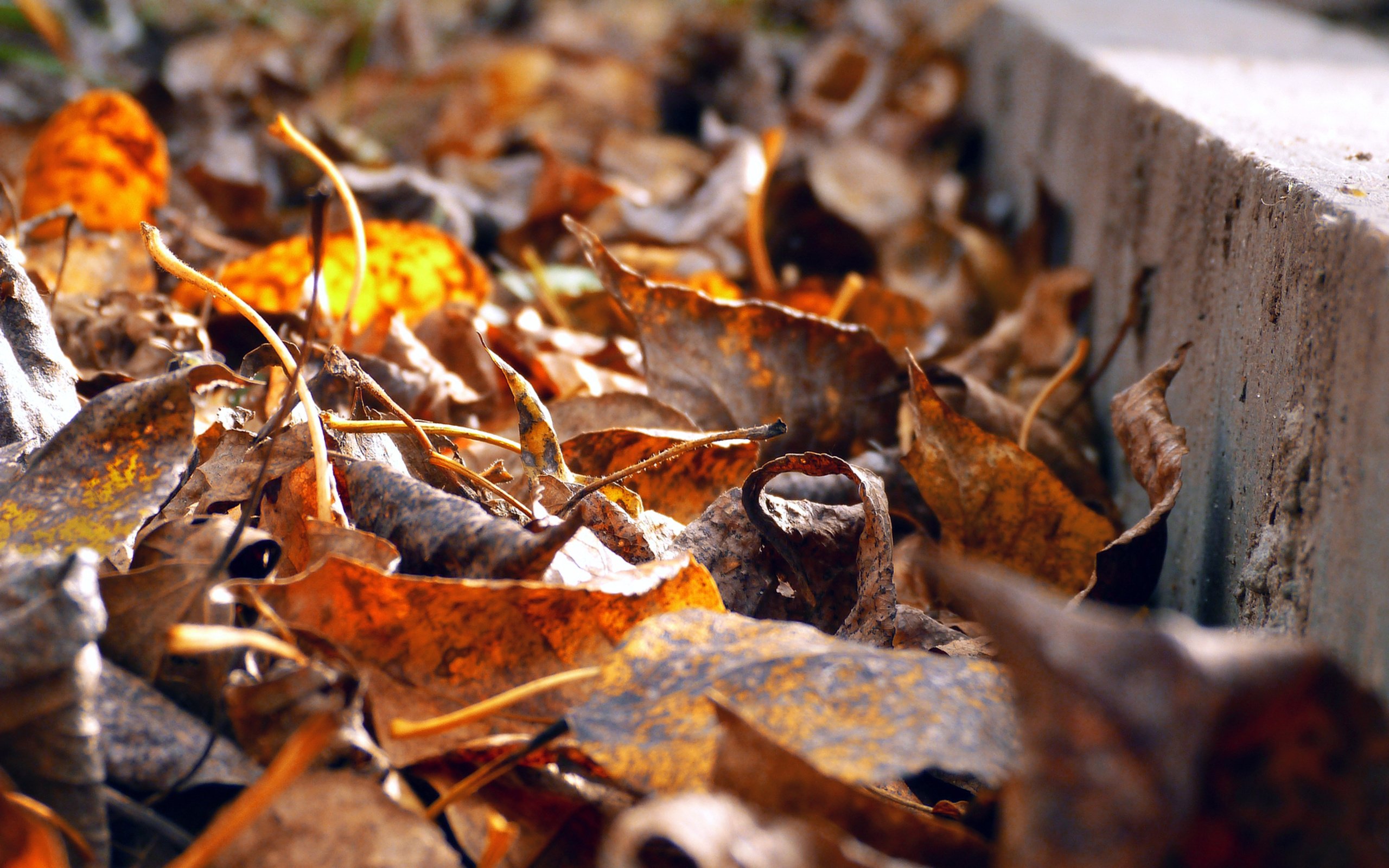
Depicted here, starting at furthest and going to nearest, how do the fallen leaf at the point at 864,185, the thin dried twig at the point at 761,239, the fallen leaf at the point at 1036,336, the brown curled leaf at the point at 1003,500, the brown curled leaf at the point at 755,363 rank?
the fallen leaf at the point at 864,185, the thin dried twig at the point at 761,239, the fallen leaf at the point at 1036,336, the brown curled leaf at the point at 755,363, the brown curled leaf at the point at 1003,500

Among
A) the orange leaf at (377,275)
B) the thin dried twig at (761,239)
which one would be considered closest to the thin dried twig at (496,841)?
the orange leaf at (377,275)

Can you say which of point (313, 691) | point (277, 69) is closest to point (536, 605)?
point (313, 691)

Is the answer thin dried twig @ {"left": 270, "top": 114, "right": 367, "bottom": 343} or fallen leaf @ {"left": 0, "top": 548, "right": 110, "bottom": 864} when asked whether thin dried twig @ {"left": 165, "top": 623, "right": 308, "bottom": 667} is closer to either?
fallen leaf @ {"left": 0, "top": 548, "right": 110, "bottom": 864}

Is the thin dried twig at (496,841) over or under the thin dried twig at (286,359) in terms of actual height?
under

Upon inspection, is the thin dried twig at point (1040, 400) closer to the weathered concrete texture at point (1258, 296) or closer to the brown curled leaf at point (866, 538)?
the weathered concrete texture at point (1258, 296)

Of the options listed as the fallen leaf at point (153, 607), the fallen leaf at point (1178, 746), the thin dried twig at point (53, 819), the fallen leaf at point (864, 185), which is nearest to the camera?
the fallen leaf at point (1178, 746)

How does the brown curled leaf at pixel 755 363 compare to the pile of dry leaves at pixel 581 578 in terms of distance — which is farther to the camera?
the brown curled leaf at pixel 755 363

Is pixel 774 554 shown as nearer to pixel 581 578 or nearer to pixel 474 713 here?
pixel 581 578
